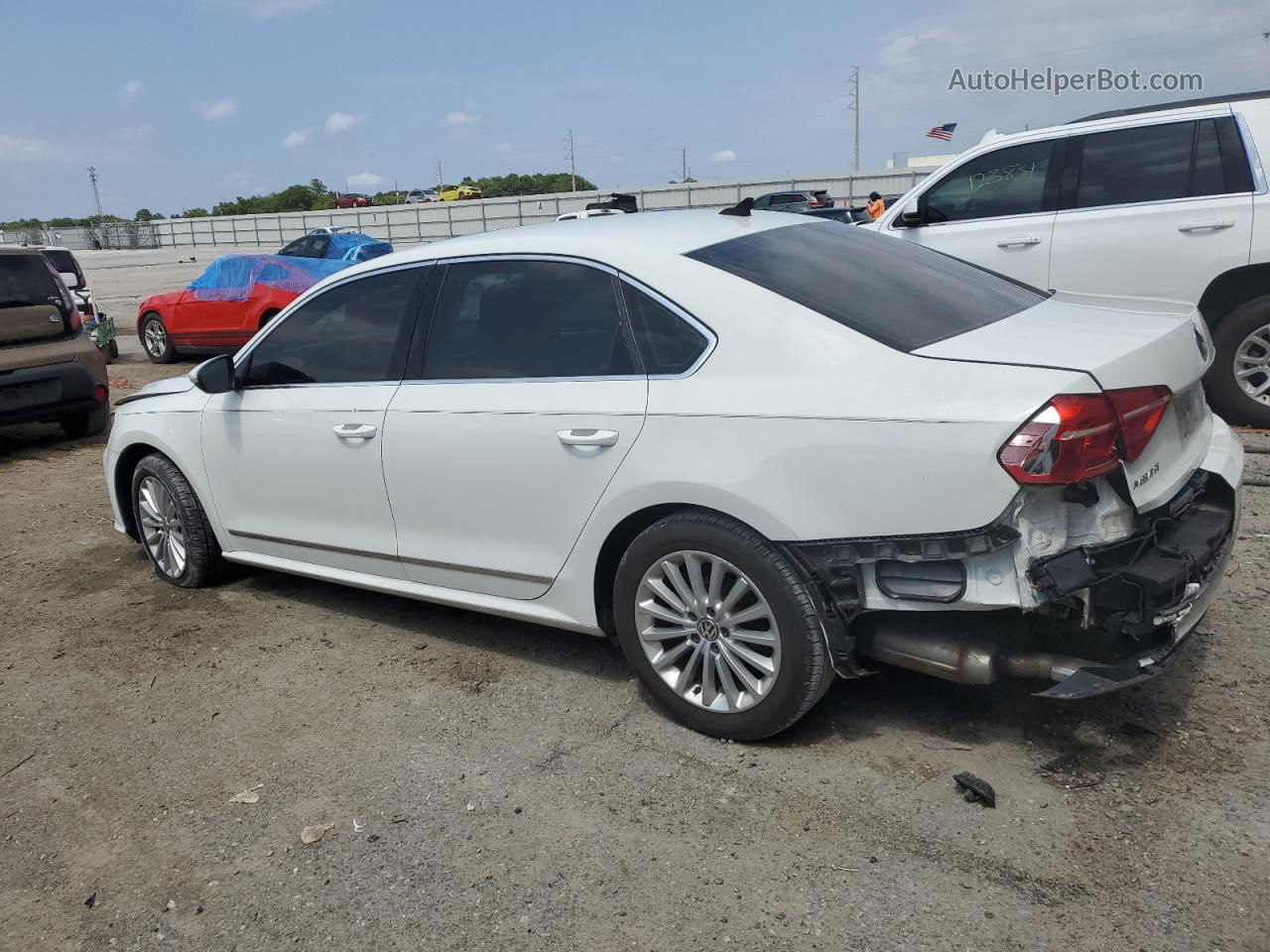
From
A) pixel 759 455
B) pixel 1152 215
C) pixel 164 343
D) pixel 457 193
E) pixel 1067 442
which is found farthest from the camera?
pixel 457 193

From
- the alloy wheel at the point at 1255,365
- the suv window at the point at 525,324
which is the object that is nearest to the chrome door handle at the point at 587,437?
the suv window at the point at 525,324

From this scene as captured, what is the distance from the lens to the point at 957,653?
3.03 metres

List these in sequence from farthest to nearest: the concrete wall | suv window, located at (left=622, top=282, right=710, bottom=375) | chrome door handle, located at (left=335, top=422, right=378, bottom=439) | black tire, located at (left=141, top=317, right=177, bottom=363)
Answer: the concrete wall, black tire, located at (left=141, top=317, right=177, bottom=363), chrome door handle, located at (left=335, top=422, right=378, bottom=439), suv window, located at (left=622, top=282, right=710, bottom=375)

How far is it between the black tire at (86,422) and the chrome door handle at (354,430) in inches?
252

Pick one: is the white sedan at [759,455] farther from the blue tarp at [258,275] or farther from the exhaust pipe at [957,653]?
the blue tarp at [258,275]

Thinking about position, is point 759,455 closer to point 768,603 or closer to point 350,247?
point 768,603

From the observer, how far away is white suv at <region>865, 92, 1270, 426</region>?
6.45 metres

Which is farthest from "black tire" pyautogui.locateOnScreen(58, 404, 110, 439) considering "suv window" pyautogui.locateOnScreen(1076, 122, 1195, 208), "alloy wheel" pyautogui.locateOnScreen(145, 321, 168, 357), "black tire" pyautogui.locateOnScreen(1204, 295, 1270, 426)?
"black tire" pyautogui.locateOnScreen(1204, 295, 1270, 426)

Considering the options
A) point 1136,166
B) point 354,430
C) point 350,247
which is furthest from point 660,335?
point 350,247

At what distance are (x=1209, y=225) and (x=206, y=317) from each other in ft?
39.6

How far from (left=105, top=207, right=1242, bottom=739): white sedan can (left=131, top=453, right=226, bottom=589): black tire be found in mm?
774

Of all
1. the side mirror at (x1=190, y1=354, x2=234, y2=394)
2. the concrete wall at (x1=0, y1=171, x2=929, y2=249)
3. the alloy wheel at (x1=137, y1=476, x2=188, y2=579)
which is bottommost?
the alloy wheel at (x1=137, y1=476, x2=188, y2=579)

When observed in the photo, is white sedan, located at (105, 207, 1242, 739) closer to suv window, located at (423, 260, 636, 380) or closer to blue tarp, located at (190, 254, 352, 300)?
suv window, located at (423, 260, 636, 380)

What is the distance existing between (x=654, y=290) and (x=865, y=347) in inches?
30.4
